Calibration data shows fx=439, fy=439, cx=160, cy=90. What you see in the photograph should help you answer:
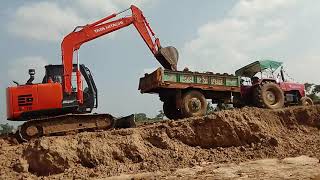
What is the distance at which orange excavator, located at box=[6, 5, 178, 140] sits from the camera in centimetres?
1471

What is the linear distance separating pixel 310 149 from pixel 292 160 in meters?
1.55

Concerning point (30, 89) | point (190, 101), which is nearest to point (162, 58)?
point (190, 101)

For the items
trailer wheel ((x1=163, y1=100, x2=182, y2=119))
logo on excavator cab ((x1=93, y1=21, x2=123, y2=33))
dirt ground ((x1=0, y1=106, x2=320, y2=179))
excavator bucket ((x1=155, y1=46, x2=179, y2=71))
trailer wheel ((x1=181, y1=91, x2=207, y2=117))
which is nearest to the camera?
dirt ground ((x1=0, y1=106, x2=320, y2=179))

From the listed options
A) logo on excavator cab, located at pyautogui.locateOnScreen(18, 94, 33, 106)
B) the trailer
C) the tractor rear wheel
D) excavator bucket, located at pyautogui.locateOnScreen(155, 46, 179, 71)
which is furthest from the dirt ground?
excavator bucket, located at pyautogui.locateOnScreen(155, 46, 179, 71)

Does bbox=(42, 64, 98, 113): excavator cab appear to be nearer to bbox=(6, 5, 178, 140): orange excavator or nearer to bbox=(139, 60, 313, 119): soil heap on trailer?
bbox=(6, 5, 178, 140): orange excavator

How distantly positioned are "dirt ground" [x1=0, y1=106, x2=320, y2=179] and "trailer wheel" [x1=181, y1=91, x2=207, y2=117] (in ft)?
4.84

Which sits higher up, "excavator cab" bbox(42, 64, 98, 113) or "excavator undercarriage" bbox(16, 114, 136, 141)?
"excavator cab" bbox(42, 64, 98, 113)

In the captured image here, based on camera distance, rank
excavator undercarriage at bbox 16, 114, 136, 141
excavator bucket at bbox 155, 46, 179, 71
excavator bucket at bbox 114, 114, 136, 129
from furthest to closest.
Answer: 1. excavator bucket at bbox 155, 46, 179, 71
2. excavator bucket at bbox 114, 114, 136, 129
3. excavator undercarriage at bbox 16, 114, 136, 141

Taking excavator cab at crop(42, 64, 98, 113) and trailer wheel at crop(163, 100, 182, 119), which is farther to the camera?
trailer wheel at crop(163, 100, 182, 119)

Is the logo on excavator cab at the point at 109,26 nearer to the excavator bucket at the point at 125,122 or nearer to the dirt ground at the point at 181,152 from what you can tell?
the excavator bucket at the point at 125,122

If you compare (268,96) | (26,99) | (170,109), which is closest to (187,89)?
(170,109)

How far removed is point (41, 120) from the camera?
1463 cm

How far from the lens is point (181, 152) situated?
1386cm

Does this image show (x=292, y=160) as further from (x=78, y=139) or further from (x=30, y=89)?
(x=30, y=89)
